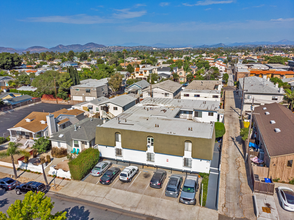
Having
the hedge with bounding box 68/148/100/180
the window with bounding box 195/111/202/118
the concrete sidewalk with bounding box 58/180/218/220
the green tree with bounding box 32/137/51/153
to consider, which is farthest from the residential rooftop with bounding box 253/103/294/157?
the green tree with bounding box 32/137/51/153

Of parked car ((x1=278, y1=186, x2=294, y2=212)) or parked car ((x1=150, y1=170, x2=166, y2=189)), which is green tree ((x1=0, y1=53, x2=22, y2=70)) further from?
parked car ((x1=278, y1=186, x2=294, y2=212))

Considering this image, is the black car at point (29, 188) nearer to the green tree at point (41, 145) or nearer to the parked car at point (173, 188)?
the green tree at point (41, 145)

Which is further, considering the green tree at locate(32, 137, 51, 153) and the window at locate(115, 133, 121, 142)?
the green tree at locate(32, 137, 51, 153)

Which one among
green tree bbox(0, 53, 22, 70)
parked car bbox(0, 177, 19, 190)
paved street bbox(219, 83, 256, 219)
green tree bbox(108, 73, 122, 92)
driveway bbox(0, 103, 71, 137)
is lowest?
driveway bbox(0, 103, 71, 137)

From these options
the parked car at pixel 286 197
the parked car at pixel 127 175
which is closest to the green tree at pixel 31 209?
the parked car at pixel 127 175

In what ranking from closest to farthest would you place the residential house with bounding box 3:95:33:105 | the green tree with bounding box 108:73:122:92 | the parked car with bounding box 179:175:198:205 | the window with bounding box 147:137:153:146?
1. the parked car with bounding box 179:175:198:205
2. the window with bounding box 147:137:153:146
3. the residential house with bounding box 3:95:33:105
4. the green tree with bounding box 108:73:122:92

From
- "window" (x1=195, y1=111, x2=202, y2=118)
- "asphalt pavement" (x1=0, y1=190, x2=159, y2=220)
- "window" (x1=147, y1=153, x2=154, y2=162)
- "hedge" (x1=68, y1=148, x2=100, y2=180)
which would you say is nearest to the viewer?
"asphalt pavement" (x1=0, y1=190, x2=159, y2=220)

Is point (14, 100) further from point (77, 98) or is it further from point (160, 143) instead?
point (160, 143)

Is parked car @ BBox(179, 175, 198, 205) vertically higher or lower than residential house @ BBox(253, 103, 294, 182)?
lower
